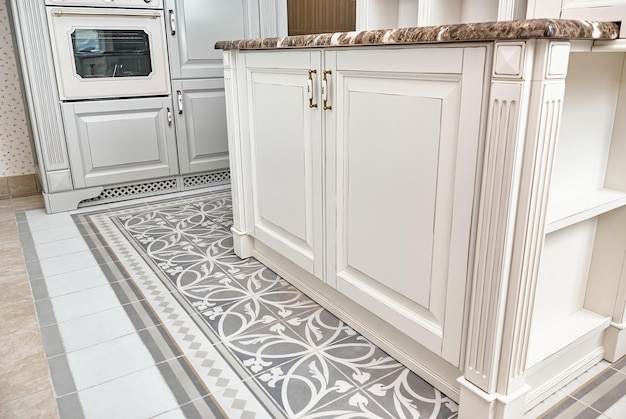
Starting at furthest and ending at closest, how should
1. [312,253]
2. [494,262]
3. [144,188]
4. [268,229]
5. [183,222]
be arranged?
1. [144,188]
2. [183,222]
3. [268,229]
4. [312,253]
5. [494,262]

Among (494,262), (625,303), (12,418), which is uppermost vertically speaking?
(494,262)

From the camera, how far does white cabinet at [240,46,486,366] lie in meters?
1.04

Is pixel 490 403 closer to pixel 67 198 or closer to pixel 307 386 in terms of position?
pixel 307 386

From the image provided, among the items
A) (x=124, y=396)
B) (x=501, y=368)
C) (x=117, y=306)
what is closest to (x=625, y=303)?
(x=501, y=368)

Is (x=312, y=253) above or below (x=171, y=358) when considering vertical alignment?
above

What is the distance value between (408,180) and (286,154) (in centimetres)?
60

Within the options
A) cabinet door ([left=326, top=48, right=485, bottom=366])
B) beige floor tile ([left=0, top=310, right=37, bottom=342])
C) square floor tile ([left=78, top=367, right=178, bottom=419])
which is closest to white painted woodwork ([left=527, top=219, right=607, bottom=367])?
cabinet door ([left=326, top=48, right=485, bottom=366])

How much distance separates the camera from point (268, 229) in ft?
6.21

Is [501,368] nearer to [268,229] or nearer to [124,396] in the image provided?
[124,396]

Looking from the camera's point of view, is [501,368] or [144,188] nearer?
[501,368]

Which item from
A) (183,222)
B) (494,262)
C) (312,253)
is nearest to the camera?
(494,262)

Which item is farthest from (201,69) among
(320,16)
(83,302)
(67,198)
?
(83,302)

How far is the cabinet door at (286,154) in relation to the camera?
1.52 meters

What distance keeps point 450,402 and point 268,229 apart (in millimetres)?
940
